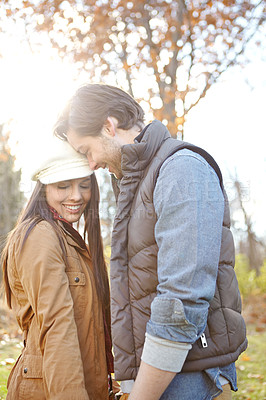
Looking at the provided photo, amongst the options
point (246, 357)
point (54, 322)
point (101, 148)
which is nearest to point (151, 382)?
point (54, 322)

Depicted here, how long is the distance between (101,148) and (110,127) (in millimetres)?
129

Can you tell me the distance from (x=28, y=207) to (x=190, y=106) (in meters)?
3.12

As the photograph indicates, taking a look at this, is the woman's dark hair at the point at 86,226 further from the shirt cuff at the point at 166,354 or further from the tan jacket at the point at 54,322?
the shirt cuff at the point at 166,354

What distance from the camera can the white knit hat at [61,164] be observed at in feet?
7.88

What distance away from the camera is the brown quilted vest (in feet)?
5.30

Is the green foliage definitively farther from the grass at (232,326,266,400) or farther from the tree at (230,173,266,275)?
the grass at (232,326,266,400)

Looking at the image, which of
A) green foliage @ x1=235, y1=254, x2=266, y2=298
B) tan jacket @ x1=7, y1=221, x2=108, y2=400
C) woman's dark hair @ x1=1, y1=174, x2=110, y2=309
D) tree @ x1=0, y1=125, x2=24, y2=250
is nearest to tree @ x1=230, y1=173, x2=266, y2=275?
green foliage @ x1=235, y1=254, x2=266, y2=298

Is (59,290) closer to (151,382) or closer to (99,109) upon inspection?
(151,382)

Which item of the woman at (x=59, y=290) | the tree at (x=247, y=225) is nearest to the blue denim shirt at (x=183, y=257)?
the woman at (x=59, y=290)

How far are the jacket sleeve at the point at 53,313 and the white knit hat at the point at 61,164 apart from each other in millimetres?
421

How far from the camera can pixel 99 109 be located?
2014mm

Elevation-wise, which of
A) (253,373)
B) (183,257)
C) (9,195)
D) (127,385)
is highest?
(183,257)

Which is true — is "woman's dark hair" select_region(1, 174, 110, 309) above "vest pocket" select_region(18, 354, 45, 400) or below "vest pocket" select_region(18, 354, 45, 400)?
above

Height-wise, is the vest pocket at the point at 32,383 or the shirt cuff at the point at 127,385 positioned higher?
the shirt cuff at the point at 127,385
